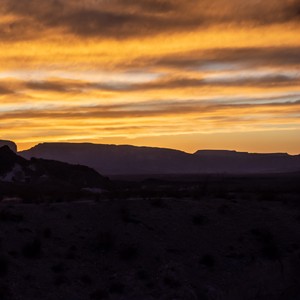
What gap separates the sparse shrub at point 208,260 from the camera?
23.4 m

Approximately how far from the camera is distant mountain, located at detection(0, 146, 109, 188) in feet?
267

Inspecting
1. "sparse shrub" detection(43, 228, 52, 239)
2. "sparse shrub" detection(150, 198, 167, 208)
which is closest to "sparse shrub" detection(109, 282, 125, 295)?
"sparse shrub" detection(43, 228, 52, 239)

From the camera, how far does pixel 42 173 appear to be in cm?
8650

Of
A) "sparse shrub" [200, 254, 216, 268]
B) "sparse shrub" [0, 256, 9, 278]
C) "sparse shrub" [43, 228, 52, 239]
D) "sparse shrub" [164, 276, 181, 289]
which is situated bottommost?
"sparse shrub" [164, 276, 181, 289]

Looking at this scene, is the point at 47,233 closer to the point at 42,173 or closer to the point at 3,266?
the point at 3,266

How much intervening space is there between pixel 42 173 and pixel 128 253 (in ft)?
213

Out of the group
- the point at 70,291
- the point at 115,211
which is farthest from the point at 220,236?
the point at 70,291

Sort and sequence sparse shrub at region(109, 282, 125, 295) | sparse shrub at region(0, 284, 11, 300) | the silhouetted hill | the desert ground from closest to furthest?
1. sparse shrub at region(0, 284, 11, 300)
2. sparse shrub at region(109, 282, 125, 295)
3. the desert ground
4. the silhouetted hill

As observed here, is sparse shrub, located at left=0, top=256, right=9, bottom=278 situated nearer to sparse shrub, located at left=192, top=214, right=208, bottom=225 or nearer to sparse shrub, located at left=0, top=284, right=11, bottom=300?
sparse shrub, located at left=0, top=284, right=11, bottom=300

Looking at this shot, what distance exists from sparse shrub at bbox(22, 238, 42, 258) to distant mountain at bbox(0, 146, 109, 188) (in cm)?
5470

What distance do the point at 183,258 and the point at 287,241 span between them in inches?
221

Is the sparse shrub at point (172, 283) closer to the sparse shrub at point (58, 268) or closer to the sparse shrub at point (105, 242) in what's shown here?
the sparse shrub at point (105, 242)

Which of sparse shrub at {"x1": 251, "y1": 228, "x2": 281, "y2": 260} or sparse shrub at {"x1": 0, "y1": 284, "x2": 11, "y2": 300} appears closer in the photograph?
sparse shrub at {"x1": 0, "y1": 284, "x2": 11, "y2": 300}

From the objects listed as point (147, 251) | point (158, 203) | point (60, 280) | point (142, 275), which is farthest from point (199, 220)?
point (60, 280)
